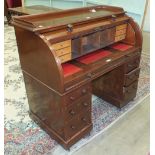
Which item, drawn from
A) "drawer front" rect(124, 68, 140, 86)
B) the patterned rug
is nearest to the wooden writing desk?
"drawer front" rect(124, 68, 140, 86)

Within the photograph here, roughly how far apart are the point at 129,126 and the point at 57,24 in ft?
4.26

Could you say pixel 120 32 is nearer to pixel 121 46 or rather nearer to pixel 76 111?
pixel 121 46

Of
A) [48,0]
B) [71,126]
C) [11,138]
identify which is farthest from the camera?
[48,0]

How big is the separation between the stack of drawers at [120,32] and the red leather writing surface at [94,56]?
21 centimetres

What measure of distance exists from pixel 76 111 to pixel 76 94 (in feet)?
0.57

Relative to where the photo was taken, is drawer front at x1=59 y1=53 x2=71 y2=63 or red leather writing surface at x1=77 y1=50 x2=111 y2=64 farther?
red leather writing surface at x1=77 y1=50 x2=111 y2=64

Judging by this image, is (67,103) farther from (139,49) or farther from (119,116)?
(139,49)

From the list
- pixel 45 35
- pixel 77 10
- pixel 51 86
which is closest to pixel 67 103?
pixel 51 86

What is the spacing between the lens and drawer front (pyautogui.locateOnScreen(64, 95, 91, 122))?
1598 mm

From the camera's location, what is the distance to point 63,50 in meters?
1.57

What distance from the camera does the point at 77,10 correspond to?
2041 mm

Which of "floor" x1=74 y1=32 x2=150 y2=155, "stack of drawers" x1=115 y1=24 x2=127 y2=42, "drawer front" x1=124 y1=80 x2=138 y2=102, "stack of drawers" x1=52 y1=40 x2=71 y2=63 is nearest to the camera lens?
"stack of drawers" x1=52 y1=40 x2=71 y2=63

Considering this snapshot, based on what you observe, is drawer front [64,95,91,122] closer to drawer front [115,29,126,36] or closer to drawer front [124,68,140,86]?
drawer front [124,68,140,86]

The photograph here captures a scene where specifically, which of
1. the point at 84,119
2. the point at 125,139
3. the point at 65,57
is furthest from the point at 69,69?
the point at 125,139
